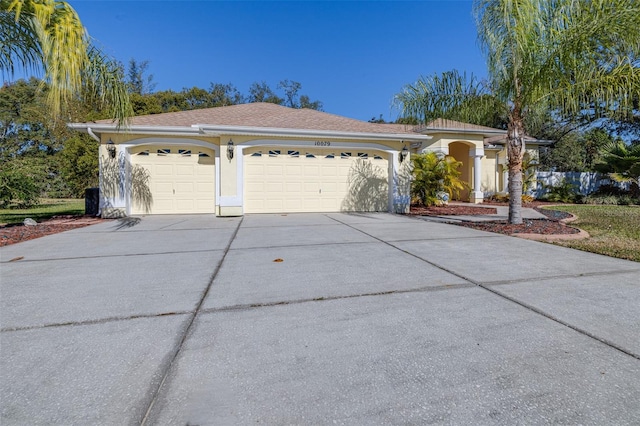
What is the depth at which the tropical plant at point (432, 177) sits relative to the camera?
12562 millimetres

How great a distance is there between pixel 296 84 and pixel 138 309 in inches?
1459

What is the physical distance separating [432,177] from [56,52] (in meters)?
11.7

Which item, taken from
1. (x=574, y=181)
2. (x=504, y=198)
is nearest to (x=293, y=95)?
(x=504, y=198)

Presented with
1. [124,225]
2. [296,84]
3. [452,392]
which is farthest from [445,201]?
[296,84]

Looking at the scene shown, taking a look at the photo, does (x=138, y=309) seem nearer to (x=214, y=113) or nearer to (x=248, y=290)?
(x=248, y=290)

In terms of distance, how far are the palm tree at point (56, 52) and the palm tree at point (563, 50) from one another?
25.7 feet

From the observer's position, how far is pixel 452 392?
1.70 metres

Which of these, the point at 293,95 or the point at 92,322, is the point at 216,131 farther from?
the point at 293,95

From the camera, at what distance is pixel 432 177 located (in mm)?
12633

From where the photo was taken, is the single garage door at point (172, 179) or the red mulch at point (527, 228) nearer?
the red mulch at point (527, 228)

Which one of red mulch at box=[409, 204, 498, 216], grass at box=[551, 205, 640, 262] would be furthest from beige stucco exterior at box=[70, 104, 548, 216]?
grass at box=[551, 205, 640, 262]

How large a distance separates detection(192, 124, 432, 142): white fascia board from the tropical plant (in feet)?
5.33

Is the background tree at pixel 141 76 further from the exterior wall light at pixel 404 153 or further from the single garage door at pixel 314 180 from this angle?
the exterior wall light at pixel 404 153

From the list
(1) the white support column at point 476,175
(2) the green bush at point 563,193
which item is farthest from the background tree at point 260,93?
(2) the green bush at point 563,193
